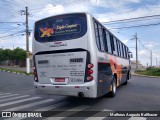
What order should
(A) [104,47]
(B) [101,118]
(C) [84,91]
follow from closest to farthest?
(B) [101,118] → (C) [84,91] → (A) [104,47]

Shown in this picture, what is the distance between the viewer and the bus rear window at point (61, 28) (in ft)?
27.8

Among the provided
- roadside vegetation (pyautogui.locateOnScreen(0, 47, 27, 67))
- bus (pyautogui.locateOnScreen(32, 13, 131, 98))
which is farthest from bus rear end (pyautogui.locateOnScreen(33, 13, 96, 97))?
roadside vegetation (pyautogui.locateOnScreen(0, 47, 27, 67))

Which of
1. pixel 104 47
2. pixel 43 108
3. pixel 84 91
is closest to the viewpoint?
pixel 84 91

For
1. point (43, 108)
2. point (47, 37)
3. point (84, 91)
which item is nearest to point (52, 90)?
point (43, 108)

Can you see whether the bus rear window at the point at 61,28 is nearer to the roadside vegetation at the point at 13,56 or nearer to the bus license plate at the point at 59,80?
the bus license plate at the point at 59,80

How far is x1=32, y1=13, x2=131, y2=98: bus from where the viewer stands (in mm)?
8172

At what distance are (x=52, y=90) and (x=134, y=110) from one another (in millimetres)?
3094

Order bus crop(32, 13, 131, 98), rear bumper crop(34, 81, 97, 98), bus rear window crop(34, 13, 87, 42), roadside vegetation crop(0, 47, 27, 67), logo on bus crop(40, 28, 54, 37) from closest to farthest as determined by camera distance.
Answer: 1. rear bumper crop(34, 81, 97, 98)
2. bus crop(32, 13, 131, 98)
3. bus rear window crop(34, 13, 87, 42)
4. logo on bus crop(40, 28, 54, 37)
5. roadside vegetation crop(0, 47, 27, 67)

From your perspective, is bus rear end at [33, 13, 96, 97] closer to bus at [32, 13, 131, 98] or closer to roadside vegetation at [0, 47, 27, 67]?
bus at [32, 13, 131, 98]

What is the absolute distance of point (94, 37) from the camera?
330 inches

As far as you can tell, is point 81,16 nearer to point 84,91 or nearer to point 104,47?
point 104,47

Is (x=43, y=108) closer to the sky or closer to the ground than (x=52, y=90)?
closer to the ground

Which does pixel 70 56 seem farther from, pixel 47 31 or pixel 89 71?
pixel 47 31

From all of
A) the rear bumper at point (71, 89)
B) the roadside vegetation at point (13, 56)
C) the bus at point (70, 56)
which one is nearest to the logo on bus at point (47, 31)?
the bus at point (70, 56)
